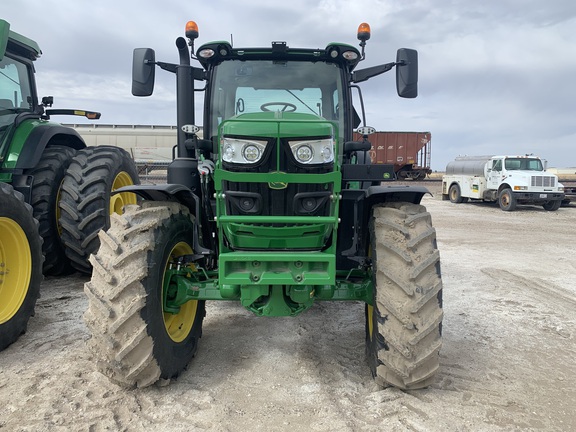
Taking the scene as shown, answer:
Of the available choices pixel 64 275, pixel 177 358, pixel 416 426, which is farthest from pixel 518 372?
pixel 64 275

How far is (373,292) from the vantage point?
3002 mm

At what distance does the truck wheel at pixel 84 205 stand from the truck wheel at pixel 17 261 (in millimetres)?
1210

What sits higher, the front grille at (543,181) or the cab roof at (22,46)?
the cab roof at (22,46)

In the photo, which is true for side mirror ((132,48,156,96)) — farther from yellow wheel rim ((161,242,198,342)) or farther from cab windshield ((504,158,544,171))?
cab windshield ((504,158,544,171))

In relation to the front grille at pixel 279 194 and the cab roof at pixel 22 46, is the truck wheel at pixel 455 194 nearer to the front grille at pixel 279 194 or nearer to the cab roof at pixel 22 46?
the cab roof at pixel 22 46

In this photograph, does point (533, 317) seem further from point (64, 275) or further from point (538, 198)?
point (538, 198)

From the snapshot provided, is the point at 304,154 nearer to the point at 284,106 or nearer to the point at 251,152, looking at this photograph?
the point at 251,152

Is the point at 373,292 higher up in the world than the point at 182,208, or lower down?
lower down

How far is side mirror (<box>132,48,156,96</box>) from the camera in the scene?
144 inches

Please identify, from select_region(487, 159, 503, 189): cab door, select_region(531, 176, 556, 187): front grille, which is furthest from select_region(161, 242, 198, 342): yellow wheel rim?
select_region(487, 159, 503, 189): cab door

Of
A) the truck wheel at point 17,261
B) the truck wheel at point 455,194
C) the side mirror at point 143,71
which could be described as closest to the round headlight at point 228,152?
the side mirror at point 143,71

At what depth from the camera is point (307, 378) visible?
3172 mm

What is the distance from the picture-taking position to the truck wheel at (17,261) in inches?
145

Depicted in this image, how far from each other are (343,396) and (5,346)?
273 cm
